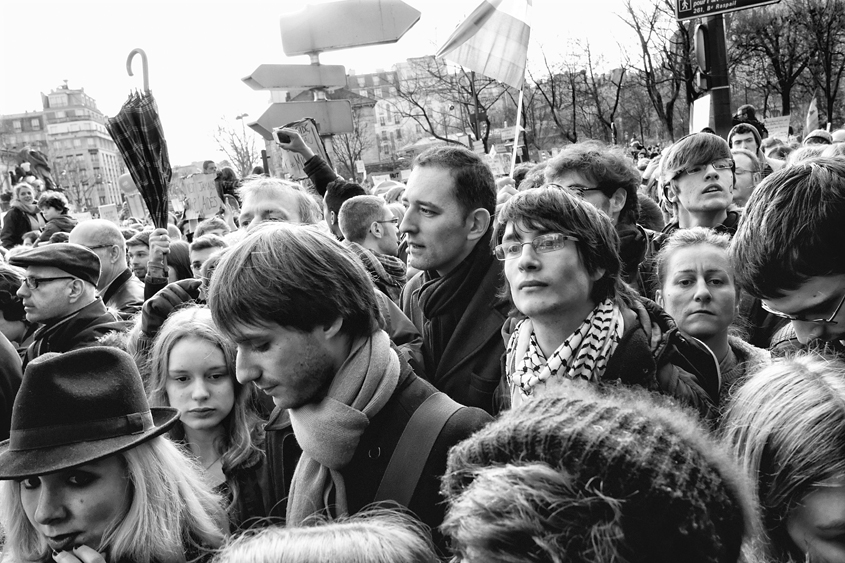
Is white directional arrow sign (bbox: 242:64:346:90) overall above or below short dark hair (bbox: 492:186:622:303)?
above

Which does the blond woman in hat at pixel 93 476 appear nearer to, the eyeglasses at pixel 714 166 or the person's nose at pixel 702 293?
the person's nose at pixel 702 293

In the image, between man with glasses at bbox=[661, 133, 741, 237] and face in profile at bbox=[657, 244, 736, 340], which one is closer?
face in profile at bbox=[657, 244, 736, 340]

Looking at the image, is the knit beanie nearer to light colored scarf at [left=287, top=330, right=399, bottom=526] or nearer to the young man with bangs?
light colored scarf at [left=287, top=330, right=399, bottom=526]

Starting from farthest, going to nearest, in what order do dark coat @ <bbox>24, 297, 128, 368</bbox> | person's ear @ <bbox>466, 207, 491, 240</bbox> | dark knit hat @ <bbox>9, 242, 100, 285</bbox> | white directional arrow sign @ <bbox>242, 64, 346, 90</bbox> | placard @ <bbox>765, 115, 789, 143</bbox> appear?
placard @ <bbox>765, 115, 789, 143</bbox> < white directional arrow sign @ <bbox>242, 64, 346, 90</bbox> < dark knit hat @ <bbox>9, 242, 100, 285</bbox> < dark coat @ <bbox>24, 297, 128, 368</bbox> < person's ear @ <bbox>466, 207, 491, 240</bbox>

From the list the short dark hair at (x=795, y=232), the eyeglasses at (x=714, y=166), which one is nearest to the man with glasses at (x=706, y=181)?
the eyeglasses at (x=714, y=166)

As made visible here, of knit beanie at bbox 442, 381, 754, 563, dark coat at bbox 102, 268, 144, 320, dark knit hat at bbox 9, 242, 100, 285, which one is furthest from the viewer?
dark coat at bbox 102, 268, 144, 320

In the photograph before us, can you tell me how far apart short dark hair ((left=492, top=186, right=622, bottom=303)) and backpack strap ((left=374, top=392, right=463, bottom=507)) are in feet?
2.18

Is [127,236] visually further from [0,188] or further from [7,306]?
[0,188]

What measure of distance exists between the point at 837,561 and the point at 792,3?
40.5m

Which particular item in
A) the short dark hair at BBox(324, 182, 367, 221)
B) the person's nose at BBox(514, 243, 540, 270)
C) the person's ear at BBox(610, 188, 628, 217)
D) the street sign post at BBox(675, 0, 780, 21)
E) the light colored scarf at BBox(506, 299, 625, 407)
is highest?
the street sign post at BBox(675, 0, 780, 21)

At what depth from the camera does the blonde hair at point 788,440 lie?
136cm

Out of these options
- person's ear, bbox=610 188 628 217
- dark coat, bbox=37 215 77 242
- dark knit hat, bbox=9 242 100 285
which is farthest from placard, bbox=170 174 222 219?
person's ear, bbox=610 188 628 217

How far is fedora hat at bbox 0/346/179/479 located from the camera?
195 cm

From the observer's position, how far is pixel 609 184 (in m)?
3.20
